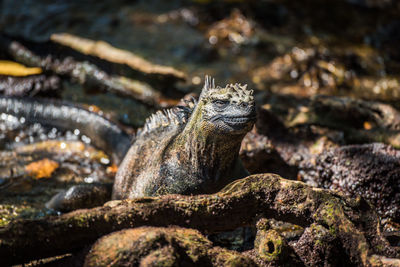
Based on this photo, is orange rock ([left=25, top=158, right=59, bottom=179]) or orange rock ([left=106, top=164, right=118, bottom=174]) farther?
orange rock ([left=106, top=164, right=118, bottom=174])

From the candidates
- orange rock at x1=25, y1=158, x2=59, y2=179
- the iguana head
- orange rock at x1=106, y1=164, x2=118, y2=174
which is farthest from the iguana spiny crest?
orange rock at x1=25, y1=158, x2=59, y2=179

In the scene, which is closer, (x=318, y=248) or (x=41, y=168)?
(x=318, y=248)

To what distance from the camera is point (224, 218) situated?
2738 millimetres

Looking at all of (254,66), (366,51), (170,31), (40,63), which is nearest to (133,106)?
(40,63)

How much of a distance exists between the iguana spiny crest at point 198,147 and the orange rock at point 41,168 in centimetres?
138

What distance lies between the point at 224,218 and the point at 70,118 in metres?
3.49

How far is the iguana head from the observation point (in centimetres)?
303

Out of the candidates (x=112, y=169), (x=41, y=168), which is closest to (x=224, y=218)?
(x=112, y=169)

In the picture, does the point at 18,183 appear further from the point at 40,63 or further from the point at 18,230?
the point at 40,63

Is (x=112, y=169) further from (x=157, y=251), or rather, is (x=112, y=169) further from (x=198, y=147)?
(x=157, y=251)

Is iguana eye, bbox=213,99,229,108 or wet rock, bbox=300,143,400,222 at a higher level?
iguana eye, bbox=213,99,229,108

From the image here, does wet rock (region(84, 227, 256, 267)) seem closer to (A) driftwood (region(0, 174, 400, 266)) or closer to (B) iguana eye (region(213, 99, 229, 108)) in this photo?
(A) driftwood (region(0, 174, 400, 266))

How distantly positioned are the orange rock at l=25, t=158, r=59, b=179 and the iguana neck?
2146mm

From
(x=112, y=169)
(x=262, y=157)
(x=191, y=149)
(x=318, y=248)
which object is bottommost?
(x=112, y=169)
